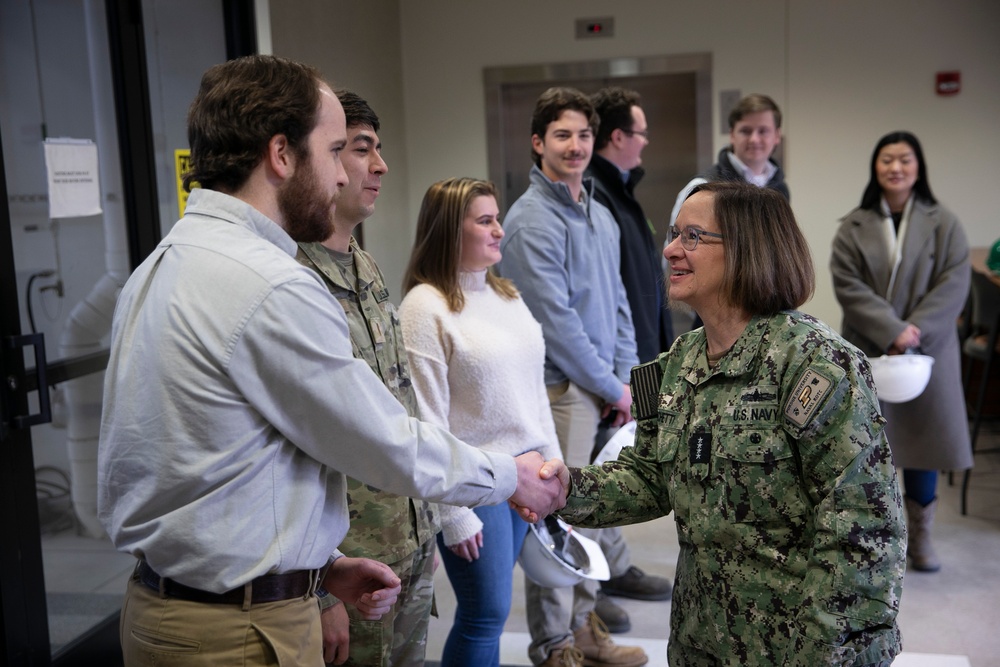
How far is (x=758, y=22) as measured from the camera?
18.3ft

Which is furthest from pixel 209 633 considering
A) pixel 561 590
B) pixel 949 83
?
pixel 949 83

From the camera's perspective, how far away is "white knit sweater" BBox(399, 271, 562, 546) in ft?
7.02

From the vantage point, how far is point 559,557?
2328 mm

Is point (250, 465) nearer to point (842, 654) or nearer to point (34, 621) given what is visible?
point (842, 654)

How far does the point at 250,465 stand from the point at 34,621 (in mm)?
1513

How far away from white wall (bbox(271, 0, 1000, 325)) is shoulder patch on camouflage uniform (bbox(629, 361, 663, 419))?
3713 mm

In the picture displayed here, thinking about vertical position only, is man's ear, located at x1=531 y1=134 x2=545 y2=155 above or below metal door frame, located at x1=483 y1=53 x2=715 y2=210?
below

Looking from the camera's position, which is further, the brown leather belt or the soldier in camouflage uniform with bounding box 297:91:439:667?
the soldier in camouflage uniform with bounding box 297:91:439:667

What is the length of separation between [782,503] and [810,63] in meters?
4.77

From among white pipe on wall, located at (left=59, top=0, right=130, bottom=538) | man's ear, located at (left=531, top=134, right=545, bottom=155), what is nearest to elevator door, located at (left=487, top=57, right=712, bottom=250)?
man's ear, located at (left=531, top=134, right=545, bottom=155)

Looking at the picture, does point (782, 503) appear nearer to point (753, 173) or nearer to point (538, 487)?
point (538, 487)

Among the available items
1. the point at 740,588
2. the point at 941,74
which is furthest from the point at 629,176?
the point at 941,74

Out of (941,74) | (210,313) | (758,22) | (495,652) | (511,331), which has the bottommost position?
(495,652)

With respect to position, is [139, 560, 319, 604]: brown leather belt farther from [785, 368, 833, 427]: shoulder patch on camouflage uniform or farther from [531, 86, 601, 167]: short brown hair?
[531, 86, 601, 167]: short brown hair
